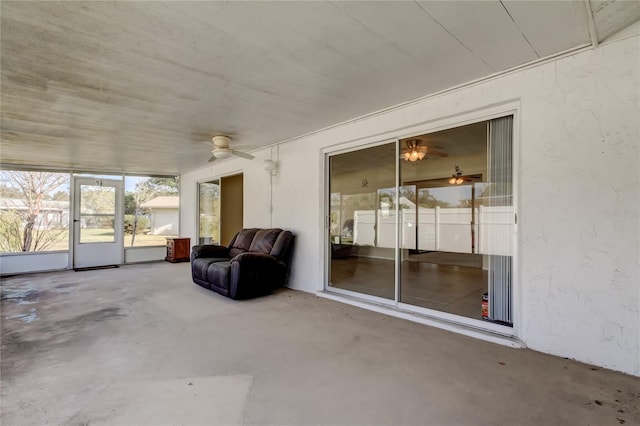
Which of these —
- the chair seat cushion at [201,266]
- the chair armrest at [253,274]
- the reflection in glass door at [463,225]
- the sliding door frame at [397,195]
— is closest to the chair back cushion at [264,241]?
the chair armrest at [253,274]

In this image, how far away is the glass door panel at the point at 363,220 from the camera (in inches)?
166

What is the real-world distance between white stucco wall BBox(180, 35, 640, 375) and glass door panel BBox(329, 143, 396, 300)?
1.51 m

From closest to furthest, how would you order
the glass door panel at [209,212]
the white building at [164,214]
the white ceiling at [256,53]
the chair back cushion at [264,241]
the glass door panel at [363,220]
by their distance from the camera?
the white ceiling at [256,53]
the glass door panel at [363,220]
the chair back cushion at [264,241]
the glass door panel at [209,212]
the white building at [164,214]

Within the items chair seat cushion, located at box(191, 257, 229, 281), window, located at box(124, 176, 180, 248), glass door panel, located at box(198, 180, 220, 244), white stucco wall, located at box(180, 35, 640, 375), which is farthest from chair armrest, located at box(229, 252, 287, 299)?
window, located at box(124, 176, 180, 248)

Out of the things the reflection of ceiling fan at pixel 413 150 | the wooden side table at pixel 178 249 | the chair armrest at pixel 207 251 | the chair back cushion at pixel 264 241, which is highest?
the reflection of ceiling fan at pixel 413 150

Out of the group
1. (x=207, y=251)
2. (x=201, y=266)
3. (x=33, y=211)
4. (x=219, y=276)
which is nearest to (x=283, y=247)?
(x=219, y=276)

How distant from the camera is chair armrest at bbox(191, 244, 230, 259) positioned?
4833mm

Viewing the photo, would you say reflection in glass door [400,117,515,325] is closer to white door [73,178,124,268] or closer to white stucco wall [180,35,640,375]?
white stucco wall [180,35,640,375]

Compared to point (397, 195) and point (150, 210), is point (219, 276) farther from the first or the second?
point (150, 210)

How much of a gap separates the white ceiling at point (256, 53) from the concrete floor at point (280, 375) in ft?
7.63

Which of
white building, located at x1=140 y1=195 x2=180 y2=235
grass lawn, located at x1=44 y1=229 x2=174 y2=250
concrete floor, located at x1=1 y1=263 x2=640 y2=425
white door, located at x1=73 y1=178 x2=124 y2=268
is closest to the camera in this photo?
concrete floor, located at x1=1 y1=263 x2=640 y2=425

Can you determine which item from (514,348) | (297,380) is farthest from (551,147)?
(297,380)

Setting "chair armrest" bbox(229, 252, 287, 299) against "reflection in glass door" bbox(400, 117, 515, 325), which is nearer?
"reflection in glass door" bbox(400, 117, 515, 325)

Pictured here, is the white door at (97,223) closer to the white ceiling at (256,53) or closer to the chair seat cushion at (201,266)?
the white ceiling at (256,53)
